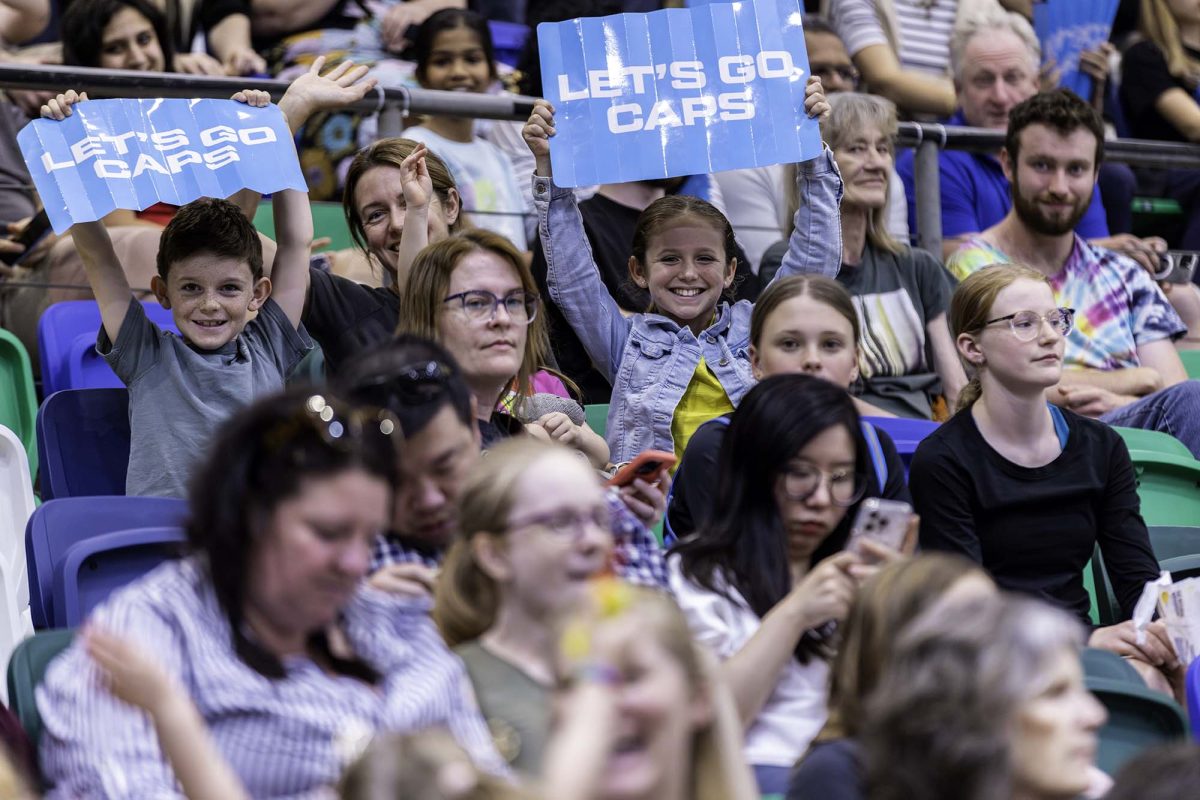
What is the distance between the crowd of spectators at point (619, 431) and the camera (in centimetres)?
208

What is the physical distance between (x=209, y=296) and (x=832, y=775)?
195cm

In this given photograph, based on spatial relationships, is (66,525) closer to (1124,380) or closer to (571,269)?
(571,269)

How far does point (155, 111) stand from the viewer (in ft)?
12.7

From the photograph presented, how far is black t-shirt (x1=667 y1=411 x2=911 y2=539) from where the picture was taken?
10.9ft

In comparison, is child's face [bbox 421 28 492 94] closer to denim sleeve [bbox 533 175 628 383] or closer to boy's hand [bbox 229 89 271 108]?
denim sleeve [bbox 533 175 628 383]

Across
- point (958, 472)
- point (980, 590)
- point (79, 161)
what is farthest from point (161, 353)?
point (980, 590)

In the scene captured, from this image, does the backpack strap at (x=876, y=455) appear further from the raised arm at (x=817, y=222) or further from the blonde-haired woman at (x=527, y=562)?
the raised arm at (x=817, y=222)

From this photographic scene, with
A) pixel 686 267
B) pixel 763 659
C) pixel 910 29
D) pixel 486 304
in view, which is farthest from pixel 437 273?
pixel 910 29

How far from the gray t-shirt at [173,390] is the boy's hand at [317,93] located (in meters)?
0.57

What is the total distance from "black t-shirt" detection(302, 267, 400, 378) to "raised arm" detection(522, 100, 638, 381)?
0.40 meters

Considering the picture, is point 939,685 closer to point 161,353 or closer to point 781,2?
point 161,353

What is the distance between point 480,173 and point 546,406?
1585mm

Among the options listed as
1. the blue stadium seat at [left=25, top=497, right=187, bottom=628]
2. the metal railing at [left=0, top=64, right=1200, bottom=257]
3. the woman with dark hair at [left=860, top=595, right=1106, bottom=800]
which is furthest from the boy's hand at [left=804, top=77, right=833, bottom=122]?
the woman with dark hair at [left=860, top=595, right=1106, bottom=800]

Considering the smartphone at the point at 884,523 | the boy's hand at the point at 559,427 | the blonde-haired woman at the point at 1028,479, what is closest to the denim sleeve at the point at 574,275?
the boy's hand at the point at 559,427
